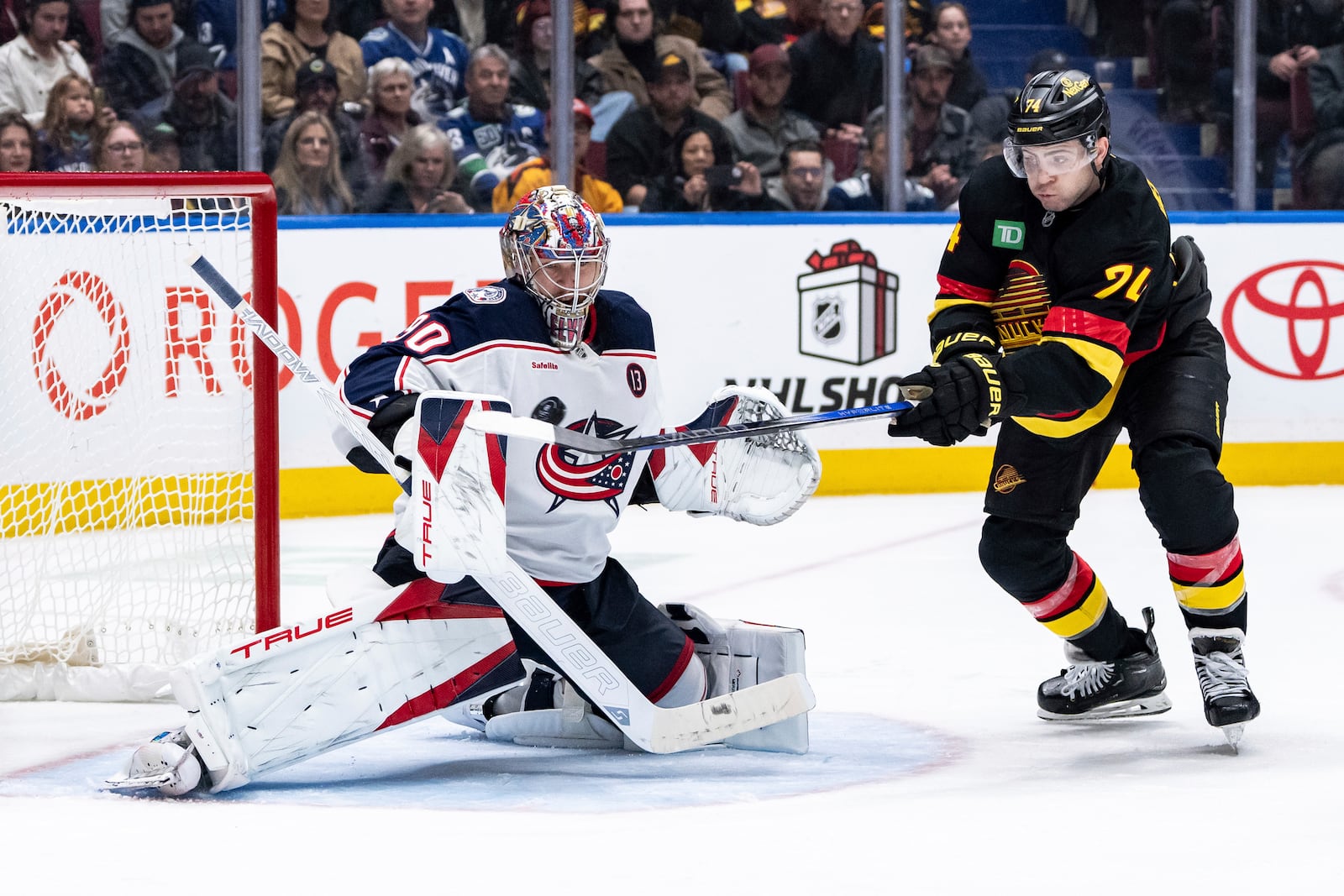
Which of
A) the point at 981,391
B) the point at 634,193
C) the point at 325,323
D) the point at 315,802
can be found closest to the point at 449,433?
the point at 315,802

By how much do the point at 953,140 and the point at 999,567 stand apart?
3351mm

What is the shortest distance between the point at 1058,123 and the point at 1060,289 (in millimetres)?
258

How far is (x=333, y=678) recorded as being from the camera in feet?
8.07

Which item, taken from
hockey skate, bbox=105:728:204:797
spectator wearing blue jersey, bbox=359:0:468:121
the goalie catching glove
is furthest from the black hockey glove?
spectator wearing blue jersey, bbox=359:0:468:121

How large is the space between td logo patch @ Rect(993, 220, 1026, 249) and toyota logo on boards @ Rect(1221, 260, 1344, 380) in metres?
3.27

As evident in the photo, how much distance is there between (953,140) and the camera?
19.7 ft

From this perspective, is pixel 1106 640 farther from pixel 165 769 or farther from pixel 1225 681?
pixel 165 769

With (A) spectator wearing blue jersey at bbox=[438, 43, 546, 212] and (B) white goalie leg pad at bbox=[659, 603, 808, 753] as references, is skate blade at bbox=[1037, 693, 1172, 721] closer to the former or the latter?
(B) white goalie leg pad at bbox=[659, 603, 808, 753]

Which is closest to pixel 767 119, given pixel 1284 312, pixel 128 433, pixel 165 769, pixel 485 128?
pixel 485 128

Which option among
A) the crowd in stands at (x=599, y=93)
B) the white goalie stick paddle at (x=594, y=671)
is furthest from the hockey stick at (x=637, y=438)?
the crowd in stands at (x=599, y=93)

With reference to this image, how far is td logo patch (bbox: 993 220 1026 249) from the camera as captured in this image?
2768mm

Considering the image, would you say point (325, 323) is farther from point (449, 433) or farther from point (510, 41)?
point (449, 433)

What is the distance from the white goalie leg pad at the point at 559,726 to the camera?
2.79 m

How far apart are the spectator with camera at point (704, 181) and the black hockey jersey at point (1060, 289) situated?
3.00m
